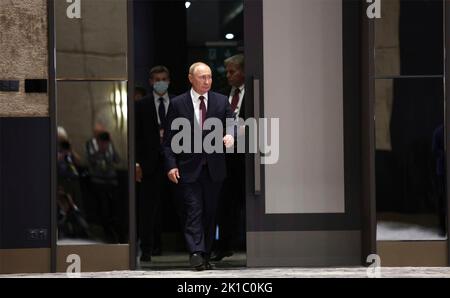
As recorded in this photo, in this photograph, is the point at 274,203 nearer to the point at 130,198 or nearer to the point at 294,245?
the point at 294,245

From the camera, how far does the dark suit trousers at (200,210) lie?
1459 cm

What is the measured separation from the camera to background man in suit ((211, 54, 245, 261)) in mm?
15047

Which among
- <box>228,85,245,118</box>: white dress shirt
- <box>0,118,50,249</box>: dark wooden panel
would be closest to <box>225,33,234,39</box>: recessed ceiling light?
<box>228,85,245,118</box>: white dress shirt

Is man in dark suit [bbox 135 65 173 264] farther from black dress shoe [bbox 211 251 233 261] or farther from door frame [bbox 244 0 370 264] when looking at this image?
door frame [bbox 244 0 370 264]

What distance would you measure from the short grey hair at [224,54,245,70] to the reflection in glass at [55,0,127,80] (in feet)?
3.59

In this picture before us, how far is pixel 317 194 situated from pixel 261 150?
0.69 metres

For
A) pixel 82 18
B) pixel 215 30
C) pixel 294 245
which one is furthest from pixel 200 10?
pixel 294 245

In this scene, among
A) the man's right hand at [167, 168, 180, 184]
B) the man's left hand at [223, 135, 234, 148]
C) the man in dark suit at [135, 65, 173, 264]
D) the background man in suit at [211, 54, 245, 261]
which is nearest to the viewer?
the man's left hand at [223, 135, 234, 148]

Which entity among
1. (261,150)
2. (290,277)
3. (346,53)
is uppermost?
(346,53)

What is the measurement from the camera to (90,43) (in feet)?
47.9

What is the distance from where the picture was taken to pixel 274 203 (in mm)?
14914

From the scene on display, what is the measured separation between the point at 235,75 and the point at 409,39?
1.73 m

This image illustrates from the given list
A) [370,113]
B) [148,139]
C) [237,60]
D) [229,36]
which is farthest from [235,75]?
[370,113]

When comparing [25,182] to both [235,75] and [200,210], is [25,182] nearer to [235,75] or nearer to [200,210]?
[200,210]
